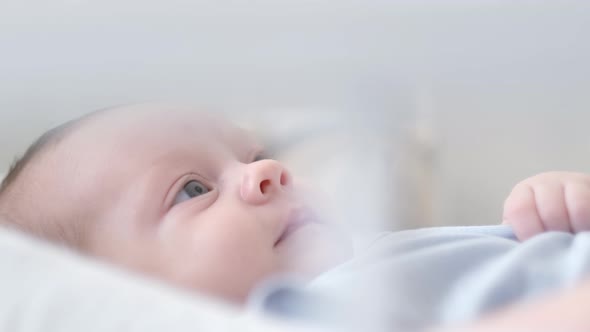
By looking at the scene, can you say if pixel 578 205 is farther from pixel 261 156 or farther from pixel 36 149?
pixel 36 149

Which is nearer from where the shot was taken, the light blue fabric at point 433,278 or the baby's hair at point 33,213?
the light blue fabric at point 433,278

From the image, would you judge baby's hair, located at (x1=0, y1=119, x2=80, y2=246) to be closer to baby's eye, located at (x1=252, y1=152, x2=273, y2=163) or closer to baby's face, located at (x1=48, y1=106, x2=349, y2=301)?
baby's face, located at (x1=48, y1=106, x2=349, y2=301)

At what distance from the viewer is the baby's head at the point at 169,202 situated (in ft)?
1.59

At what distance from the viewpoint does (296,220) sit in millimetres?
Answer: 515

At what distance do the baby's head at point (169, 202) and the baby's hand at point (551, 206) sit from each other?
0.14 m

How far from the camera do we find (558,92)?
608mm

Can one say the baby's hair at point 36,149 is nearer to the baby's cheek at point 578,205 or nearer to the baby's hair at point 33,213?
the baby's hair at point 33,213

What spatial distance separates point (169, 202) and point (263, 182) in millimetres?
66

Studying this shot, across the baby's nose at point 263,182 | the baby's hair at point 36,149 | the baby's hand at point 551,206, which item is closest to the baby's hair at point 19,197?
the baby's hair at point 36,149

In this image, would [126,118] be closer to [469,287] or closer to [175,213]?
[175,213]

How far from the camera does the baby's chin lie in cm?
49

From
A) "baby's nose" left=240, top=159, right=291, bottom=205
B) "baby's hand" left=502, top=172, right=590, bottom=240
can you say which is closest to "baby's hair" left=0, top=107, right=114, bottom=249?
"baby's nose" left=240, top=159, right=291, bottom=205

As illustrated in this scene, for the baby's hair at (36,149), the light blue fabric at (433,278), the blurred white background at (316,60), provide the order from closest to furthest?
the light blue fabric at (433,278) → the blurred white background at (316,60) → the baby's hair at (36,149)

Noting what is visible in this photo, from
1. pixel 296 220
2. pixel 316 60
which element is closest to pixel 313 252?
pixel 296 220
